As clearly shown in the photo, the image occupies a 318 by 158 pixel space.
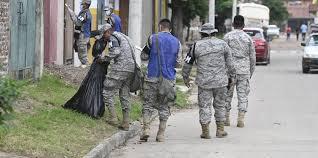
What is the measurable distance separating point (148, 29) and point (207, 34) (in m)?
24.0

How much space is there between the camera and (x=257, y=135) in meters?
11.7

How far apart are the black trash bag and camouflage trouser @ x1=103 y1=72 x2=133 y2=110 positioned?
0.20m

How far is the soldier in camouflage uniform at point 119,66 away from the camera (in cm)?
1109

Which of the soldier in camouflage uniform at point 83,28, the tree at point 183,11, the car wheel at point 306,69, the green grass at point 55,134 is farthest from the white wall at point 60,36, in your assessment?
the tree at point 183,11

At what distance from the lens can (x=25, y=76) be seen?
1415 centimetres

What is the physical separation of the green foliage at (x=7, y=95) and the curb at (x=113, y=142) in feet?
6.81

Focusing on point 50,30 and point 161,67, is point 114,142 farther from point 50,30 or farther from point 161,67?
point 50,30

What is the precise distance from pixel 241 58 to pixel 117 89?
7.96 ft

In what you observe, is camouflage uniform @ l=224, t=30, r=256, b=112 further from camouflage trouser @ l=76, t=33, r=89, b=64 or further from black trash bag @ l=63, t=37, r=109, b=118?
camouflage trouser @ l=76, t=33, r=89, b=64

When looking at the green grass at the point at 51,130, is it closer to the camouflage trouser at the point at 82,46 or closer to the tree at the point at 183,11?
the camouflage trouser at the point at 82,46

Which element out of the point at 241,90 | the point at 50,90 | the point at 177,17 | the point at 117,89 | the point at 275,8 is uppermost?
the point at 275,8

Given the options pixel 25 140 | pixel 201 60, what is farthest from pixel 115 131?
pixel 25 140

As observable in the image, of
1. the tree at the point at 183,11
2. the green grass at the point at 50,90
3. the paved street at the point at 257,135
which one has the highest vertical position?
the tree at the point at 183,11

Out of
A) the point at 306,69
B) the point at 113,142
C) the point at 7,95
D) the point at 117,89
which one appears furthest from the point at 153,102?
the point at 306,69
